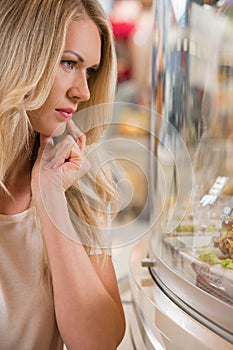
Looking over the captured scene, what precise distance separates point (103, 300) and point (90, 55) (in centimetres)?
33

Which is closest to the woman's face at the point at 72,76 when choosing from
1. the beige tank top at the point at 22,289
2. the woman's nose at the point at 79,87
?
the woman's nose at the point at 79,87

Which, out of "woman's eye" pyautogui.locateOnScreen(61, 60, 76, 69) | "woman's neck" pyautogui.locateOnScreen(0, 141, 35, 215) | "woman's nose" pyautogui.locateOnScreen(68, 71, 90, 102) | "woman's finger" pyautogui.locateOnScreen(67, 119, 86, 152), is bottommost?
"woman's neck" pyautogui.locateOnScreen(0, 141, 35, 215)

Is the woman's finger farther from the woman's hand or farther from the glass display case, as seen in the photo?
the glass display case

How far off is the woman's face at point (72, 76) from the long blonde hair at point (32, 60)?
0.05ft

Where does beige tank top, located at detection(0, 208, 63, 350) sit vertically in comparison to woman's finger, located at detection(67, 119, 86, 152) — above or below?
below

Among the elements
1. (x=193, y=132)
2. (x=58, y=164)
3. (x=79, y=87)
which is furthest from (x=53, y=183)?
(x=193, y=132)

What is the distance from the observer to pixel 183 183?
36.3 inches

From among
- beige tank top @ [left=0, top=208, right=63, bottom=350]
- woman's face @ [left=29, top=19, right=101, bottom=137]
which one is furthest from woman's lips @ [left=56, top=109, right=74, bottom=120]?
beige tank top @ [left=0, top=208, right=63, bottom=350]

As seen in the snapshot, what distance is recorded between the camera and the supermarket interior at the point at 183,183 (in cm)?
74

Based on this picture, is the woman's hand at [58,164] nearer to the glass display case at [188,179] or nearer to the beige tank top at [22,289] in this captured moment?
the beige tank top at [22,289]

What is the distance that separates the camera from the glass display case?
2.46ft

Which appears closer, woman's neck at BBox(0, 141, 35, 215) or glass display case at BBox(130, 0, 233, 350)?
glass display case at BBox(130, 0, 233, 350)

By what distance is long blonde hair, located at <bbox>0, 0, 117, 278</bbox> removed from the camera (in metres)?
0.76

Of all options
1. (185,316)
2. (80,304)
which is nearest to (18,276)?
(80,304)
